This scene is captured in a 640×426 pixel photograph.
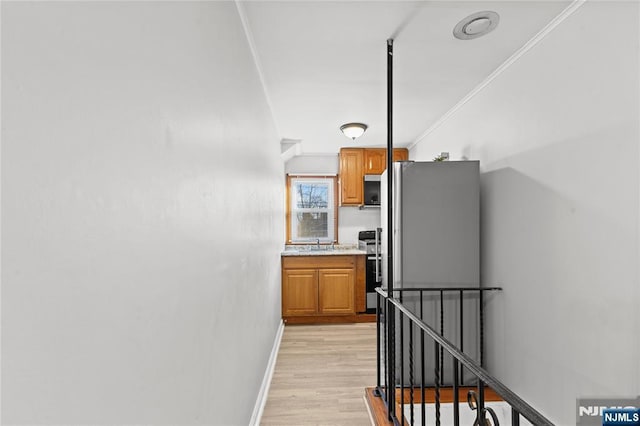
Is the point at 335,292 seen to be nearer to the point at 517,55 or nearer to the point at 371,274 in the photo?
the point at 371,274

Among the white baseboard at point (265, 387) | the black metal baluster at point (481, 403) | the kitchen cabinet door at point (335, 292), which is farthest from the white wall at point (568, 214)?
the kitchen cabinet door at point (335, 292)

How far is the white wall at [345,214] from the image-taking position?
18.3ft

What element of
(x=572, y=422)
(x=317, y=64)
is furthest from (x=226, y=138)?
(x=572, y=422)

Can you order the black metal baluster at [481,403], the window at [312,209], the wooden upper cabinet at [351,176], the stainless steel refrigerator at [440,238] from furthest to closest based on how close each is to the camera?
the window at [312,209] → the wooden upper cabinet at [351,176] → the stainless steel refrigerator at [440,238] → the black metal baluster at [481,403]

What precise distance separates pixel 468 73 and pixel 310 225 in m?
3.32

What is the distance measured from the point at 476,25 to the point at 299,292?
11.8 ft

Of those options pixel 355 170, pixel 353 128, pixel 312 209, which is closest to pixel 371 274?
pixel 312 209

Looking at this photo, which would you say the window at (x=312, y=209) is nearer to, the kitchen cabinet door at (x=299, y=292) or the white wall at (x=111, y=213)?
the kitchen cabinet door at (x=299, y=292)

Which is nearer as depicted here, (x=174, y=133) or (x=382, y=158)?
(x=174, y=133)

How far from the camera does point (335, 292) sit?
15.7 ft

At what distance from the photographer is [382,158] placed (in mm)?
5250

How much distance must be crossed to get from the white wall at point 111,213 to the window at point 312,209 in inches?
162

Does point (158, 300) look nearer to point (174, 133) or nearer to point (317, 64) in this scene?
point (174, 133)

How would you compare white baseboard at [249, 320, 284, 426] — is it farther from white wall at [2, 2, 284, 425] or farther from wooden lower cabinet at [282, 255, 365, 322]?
white wall at [2, 2, 284, 425]
